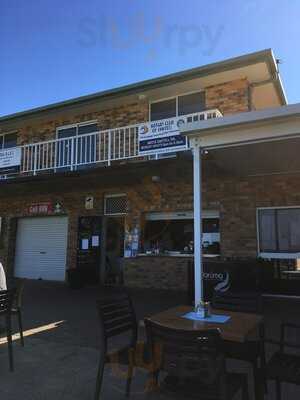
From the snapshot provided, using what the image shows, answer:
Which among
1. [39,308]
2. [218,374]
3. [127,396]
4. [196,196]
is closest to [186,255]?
[39,308]

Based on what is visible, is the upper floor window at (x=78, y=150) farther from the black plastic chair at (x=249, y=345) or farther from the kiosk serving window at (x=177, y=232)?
the black plastic chair at (x=249, y=345)

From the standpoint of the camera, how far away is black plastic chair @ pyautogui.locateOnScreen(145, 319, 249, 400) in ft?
9.02

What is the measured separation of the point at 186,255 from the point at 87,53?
245 inches

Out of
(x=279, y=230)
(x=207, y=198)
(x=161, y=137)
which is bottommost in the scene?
(x=279, y=230)

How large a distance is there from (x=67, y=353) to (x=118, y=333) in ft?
5.45

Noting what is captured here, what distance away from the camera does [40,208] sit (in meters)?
14.0

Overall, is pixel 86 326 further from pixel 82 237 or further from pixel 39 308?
pixel 82 237

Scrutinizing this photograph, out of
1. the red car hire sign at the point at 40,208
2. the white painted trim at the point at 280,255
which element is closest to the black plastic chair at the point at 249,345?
the white painted trim at the point at 280,255

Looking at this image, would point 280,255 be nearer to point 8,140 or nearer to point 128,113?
point 128,113

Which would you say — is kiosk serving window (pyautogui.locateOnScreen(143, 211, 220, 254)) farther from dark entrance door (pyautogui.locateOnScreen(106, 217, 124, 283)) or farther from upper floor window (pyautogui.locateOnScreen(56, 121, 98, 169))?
upper floor window (pyautogui.locateOnScreen(56, 121, 98, 169))

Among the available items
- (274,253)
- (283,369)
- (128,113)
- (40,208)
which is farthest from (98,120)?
(283,369)

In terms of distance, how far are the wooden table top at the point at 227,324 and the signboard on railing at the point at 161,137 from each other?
249 inches

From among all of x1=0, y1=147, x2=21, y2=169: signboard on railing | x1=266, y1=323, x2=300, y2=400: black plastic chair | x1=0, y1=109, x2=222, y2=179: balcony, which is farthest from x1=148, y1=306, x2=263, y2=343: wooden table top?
x1=0, y1=147, x2=21, y2=169: signboard on railing

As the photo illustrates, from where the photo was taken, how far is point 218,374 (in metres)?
2.77
